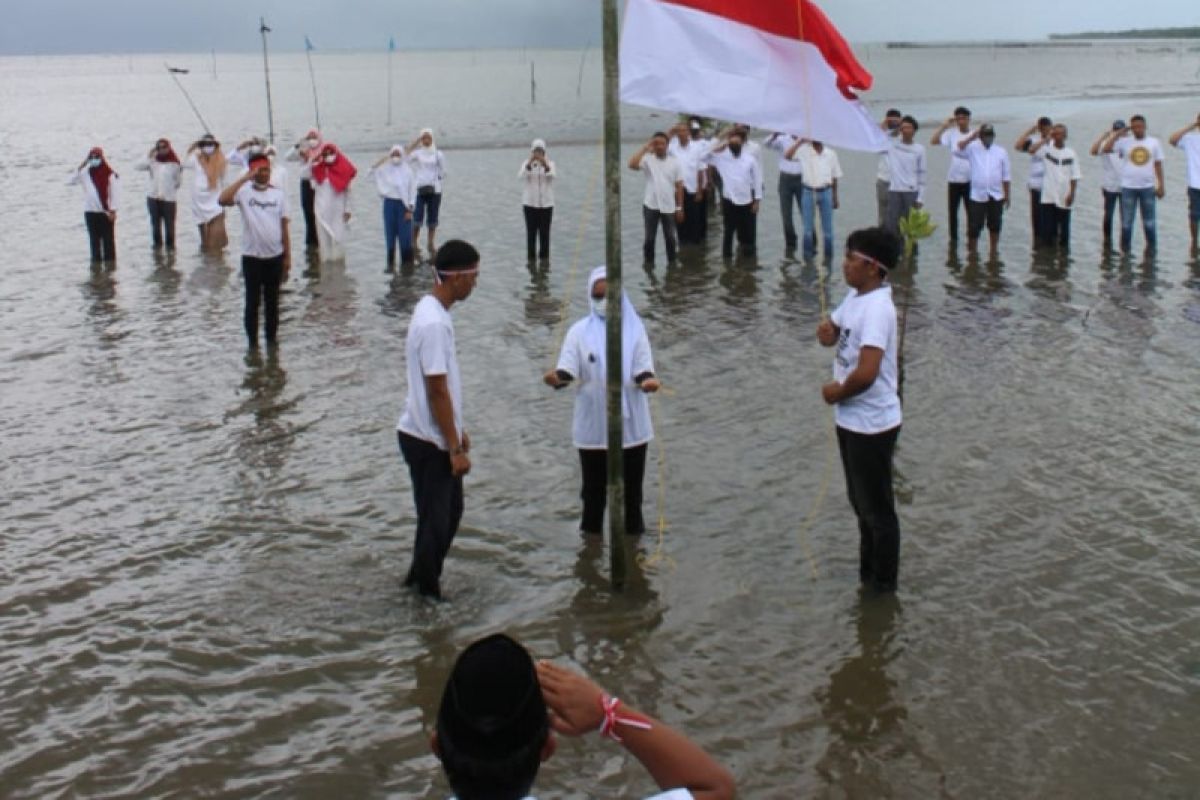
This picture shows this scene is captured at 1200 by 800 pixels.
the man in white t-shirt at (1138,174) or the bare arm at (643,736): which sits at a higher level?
the man in white t-shirt at (1138,174)

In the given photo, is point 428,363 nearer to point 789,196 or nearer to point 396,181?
point 396,181

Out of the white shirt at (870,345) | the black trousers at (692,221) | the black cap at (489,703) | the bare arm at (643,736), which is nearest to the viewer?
the black cap at (489,703)

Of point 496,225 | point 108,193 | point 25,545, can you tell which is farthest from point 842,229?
point 25,545

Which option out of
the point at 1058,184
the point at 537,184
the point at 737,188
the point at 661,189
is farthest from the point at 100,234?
the point at 1058,184

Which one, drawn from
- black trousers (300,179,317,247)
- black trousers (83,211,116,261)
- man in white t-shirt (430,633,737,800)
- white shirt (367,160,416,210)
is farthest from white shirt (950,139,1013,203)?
man in white t-shirt (430,633,737,800)

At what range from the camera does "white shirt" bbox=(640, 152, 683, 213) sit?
1647 centimetres

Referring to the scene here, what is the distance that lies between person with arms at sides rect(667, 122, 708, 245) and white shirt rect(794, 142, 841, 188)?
158 cm

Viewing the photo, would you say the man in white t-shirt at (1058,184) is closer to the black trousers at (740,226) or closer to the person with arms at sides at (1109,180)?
the person with arms at sides at (1109,180)

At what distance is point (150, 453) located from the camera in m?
9.37

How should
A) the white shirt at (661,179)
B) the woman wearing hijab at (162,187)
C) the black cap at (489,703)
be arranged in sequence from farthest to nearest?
the woman wearing hijab at (162,187), the white shirt at (661,179), the black cap at (489,703)

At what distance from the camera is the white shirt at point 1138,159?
16.4m

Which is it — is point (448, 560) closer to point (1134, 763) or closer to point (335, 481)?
point (335, 481)

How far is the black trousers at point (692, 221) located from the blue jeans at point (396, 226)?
4208 millimetres

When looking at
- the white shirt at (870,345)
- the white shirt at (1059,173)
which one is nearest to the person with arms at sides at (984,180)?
the white shirt at (1059,173)
